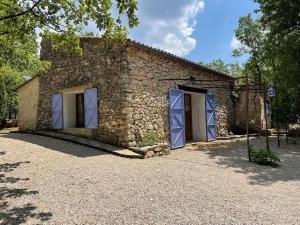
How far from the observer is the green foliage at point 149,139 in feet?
28.3

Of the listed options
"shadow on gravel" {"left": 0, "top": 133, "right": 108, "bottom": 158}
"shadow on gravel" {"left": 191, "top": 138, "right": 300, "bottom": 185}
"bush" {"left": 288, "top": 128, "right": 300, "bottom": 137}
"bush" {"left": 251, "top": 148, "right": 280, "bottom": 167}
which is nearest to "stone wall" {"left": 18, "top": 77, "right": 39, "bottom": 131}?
"shadow on gravel" {"left": 0, "top": 133, "right": 108, "bottom": 158}

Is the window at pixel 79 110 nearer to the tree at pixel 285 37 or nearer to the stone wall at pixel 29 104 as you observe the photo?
the stone wall at pixel 29 104

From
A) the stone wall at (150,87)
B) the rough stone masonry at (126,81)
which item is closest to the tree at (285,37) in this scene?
the rough stone masonry at (126,81)

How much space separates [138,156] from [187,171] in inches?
72.4

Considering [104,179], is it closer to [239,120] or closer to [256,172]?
[256,172]

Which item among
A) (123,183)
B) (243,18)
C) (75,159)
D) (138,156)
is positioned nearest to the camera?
(123,183)

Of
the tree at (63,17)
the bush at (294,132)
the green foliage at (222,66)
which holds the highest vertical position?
the green foliage at (222,66)

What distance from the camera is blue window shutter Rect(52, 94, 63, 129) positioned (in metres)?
11.3

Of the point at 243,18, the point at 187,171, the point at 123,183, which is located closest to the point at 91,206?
the point at 123,183

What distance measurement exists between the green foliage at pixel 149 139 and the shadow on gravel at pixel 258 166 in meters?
1.79

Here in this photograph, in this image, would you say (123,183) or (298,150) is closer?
(123,183)

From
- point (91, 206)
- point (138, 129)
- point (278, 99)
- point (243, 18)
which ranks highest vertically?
point (243, 18)

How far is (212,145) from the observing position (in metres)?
11.1

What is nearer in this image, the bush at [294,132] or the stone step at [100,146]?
the stone step at [100,146]
